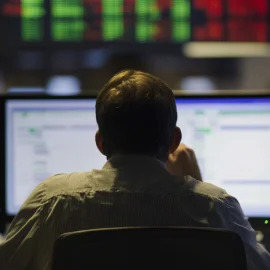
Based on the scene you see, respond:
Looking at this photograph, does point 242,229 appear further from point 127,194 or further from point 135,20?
point 135,20

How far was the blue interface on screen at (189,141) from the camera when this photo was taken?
1.72 meters

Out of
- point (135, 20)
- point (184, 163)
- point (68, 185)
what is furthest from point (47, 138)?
point (135, 20)

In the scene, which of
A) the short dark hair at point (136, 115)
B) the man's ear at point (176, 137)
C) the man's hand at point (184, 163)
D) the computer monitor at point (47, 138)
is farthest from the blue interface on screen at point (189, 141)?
the short dark hair at point (136, 115)

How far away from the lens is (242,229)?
1.16 m

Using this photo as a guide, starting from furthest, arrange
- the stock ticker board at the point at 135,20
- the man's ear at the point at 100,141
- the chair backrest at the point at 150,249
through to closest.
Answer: the stock ticker board at the point at 135,20 < the man's ear at the point at 100,141 < the chair backrest at the point at 150,249

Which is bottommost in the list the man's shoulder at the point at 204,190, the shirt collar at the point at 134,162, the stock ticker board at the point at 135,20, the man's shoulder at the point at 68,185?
the man's shoulder at the point at 204,190

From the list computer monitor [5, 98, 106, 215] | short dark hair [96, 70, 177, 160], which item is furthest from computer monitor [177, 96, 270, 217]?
short dark hair [96, 70, 177, 160]

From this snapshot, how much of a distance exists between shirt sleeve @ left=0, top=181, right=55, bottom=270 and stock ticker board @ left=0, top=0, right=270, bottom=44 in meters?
2.49

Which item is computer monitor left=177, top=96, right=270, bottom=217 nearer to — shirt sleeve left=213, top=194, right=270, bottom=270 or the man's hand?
the man's hand

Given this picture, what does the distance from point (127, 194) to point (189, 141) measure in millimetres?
650

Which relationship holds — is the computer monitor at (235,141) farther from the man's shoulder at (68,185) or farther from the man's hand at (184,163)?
the man's shoulder at (68,185)

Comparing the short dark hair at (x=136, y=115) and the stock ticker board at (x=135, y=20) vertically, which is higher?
the stock ticker board at (x=135, y=20)

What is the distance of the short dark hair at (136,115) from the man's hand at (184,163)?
1.46 ft

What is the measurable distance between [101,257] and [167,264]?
100 mm
